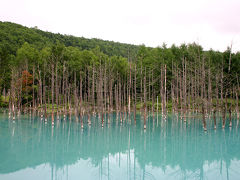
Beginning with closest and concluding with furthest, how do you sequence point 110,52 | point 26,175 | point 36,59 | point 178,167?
point 26,175
point 178,167
point 36,59
point 110,52

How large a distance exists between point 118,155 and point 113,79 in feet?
65.9

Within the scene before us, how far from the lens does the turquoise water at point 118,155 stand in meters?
9.45

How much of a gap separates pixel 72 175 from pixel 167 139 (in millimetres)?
9123

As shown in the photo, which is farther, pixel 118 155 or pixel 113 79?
pixel 113 79

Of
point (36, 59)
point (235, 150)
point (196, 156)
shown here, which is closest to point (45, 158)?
point (196, 156)

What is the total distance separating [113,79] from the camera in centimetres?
3198

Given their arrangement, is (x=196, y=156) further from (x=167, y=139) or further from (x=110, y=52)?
(x=110, y=52)

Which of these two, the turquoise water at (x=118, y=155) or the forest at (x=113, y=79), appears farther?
the forest at (x=113, y=79)

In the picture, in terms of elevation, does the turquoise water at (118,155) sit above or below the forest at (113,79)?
below

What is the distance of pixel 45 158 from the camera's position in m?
11.6

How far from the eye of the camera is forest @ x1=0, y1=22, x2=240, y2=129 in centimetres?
2361

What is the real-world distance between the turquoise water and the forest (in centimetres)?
328

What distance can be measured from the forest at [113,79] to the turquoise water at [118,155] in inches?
129

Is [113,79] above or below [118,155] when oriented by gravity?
above
